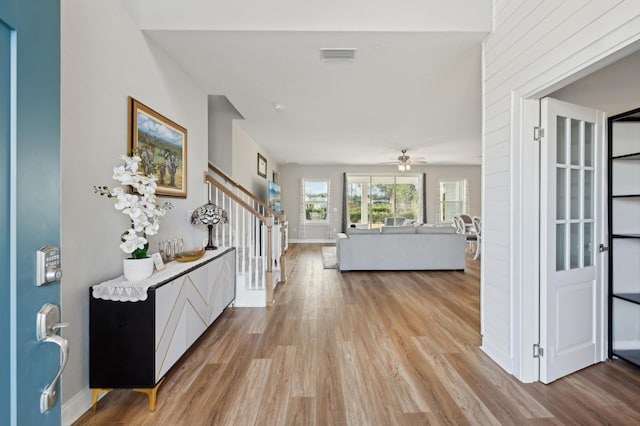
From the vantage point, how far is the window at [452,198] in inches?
401

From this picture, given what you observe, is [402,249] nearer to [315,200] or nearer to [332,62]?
[332,62]

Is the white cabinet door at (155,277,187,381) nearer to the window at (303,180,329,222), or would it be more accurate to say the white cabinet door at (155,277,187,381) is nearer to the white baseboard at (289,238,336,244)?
the white baseboard at (289,238,336,244)

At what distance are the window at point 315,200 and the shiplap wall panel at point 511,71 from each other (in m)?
7.63

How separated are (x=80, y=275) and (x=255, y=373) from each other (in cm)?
132

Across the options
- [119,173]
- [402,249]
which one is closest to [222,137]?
[119,173]

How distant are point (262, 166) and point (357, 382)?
5.66 meters

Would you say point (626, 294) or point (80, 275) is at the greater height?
point (80, 275)

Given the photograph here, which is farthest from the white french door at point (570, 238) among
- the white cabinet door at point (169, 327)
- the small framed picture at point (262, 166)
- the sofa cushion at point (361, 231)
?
the small framed picture at point (262, 166)

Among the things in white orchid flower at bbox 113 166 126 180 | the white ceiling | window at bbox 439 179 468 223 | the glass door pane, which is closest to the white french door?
the glass door pane

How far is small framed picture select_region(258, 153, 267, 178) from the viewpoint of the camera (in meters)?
6.73

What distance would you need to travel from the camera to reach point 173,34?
2471 millimetres

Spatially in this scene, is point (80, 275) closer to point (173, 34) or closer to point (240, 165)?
point (173, 34)

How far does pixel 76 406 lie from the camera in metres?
1.75

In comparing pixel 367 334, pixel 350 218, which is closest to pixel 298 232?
pixel 350 218
